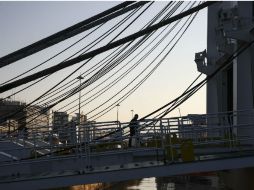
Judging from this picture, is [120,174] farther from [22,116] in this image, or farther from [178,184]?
[178,184]

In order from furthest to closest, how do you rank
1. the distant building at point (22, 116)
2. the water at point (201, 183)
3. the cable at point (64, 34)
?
the water at point (201, 183) < the distant building at point (22, 116) < the cable at point (64, 34)

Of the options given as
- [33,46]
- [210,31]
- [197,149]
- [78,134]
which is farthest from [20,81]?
[210,31]

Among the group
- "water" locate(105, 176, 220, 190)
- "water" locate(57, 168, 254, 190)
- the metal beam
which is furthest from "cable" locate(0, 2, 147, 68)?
"water" locate(105, 176, 220, 190)

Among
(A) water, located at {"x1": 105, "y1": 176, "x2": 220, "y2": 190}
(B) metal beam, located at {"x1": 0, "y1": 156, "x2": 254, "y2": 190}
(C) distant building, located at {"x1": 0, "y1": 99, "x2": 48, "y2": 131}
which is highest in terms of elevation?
(C) distant building, located at {"x1": 0, "y1": 99, "x2": 48, "y2": 131}

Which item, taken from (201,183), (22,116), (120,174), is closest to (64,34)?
(120,174)

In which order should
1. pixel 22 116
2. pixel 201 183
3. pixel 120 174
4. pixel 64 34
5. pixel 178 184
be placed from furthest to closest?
1. pixel 178 184
2. pixel 201 183
3. pixel 22 116
4. pixel 120 174
5. pixel 64 34

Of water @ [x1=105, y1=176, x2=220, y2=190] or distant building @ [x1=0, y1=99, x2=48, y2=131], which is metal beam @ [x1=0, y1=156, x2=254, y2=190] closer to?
distant building @ [x1=0, y1=99, x2=48, y2=131]

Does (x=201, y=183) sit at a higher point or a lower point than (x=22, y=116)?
lower

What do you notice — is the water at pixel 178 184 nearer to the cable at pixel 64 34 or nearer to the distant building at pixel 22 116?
the distant building at pixel 22 116

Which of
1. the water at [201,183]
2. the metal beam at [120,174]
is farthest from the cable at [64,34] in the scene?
the water at [201,183]

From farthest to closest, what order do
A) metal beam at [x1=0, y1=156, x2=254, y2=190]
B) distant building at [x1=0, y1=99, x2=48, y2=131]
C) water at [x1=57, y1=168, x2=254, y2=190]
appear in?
water at [x1=57, y1=168, x2=254, y2=190] → metal beam at [x1=0, y1=156, x2=254, y2=190] → distant building at [x1=0, y1=99, x2=48, y2=131]

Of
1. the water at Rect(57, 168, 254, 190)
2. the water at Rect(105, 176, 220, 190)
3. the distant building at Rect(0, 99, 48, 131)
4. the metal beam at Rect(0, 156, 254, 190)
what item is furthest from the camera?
the water at Rect(105, 176, 220, 190)

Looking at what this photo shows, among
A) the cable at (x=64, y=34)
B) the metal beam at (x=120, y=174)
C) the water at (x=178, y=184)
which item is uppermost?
the cable at (x=64, y=34)

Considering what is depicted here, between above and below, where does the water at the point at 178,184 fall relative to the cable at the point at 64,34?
below
